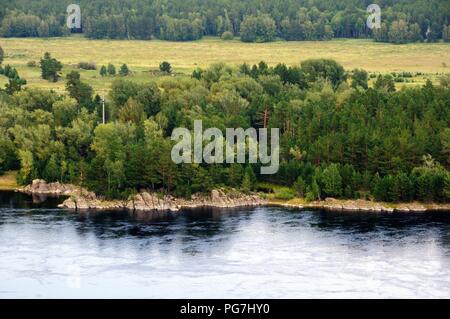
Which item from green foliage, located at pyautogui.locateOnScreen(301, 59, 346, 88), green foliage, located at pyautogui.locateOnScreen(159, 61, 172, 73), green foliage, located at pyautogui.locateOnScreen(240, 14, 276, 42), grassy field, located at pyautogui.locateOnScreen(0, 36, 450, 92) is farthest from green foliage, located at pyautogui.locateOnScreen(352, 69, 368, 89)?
green foliage, located at pyautogui.locateOnScreen(240, 14, 276, 42)

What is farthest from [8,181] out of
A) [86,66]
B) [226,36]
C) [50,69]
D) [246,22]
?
[246,22]

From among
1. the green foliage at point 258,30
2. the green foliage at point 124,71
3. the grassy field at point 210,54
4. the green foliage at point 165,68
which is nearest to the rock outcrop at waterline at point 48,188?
the grassy field at point 210,54

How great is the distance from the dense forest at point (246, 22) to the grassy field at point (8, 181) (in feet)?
268

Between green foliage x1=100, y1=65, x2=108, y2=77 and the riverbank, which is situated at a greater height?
green foliage x1=100, y1=65, x2=108, y2=77

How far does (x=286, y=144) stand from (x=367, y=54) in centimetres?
6858

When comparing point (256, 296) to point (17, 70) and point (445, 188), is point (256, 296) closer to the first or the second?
point (445, 188)

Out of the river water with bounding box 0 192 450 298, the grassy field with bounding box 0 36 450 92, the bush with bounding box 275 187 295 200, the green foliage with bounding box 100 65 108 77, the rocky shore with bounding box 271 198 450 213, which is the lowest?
the river water with bounding box 0 192 450 298

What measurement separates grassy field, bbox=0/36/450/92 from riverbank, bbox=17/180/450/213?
50353mm

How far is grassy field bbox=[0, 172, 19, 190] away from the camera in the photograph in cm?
9831

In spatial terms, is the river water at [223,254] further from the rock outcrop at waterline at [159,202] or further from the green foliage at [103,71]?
the green foliage at [103,71]

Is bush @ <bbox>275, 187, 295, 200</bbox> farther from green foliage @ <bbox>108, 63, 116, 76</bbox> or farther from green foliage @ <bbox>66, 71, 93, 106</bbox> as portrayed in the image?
green foliage @ <bbox>108, 63, 116, 76</bbox>

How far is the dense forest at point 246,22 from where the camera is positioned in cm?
17388

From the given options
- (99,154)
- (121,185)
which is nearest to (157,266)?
(121,185)

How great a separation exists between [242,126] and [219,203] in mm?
13444
